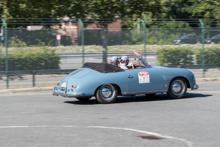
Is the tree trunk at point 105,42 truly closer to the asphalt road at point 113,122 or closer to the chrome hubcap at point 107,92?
the asphalt road at point 113,122

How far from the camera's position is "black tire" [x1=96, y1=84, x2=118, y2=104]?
1027 cm

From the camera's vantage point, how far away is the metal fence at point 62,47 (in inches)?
607

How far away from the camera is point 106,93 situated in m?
10.4

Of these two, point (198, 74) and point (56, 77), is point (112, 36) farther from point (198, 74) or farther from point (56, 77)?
point (198, 74)

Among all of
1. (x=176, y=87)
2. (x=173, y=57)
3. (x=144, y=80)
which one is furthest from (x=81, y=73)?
(x=173, y=57)

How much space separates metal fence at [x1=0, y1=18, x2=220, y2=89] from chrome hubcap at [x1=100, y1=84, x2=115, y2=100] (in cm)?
545

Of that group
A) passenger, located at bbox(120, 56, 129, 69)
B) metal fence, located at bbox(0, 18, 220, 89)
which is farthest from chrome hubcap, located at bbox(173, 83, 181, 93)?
metal fence, located at bbox(0, 18, 220, 89)

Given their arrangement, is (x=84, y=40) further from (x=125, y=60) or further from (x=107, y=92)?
(x=107, y=92)

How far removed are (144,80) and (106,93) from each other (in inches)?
45.7

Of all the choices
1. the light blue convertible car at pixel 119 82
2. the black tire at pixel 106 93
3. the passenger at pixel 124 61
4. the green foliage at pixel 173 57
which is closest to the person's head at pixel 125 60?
the passenger at pixel 124 61

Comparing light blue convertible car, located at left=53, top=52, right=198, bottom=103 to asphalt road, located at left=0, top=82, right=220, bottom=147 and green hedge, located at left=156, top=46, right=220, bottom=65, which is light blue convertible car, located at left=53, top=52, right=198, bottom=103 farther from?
green hedge, located at left=156, top=46, right=220, bottom=65

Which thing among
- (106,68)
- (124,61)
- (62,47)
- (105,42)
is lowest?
(106,68)

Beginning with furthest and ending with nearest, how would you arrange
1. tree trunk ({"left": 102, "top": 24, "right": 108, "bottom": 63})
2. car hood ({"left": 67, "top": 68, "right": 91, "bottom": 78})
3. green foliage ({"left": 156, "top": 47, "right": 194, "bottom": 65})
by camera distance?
1. green foliage ({"left": 156, "top": 47, "right": 194, "bottom": 65})
2. tree trunk ({"left": 102, "top": 24, "right": 108, "bottom": 63})
3. car hood ({"left": 67, "top": 68, "right": 91, "bottom": 78})

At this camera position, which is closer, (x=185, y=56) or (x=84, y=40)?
(x=84, y=40)
